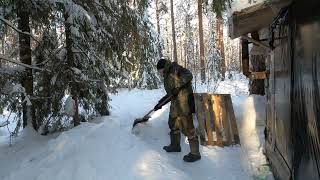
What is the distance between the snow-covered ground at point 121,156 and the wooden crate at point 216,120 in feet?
0.79

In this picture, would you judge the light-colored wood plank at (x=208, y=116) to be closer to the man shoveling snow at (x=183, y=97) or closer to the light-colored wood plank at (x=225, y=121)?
the light-colored wood plank at (x=225, y=121)

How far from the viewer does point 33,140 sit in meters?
8.57

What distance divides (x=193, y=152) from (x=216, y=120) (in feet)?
5.70

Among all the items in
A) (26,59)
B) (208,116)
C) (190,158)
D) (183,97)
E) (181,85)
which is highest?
(26,59)

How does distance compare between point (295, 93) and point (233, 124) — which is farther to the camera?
point (233, 124)

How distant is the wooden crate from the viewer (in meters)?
8.64

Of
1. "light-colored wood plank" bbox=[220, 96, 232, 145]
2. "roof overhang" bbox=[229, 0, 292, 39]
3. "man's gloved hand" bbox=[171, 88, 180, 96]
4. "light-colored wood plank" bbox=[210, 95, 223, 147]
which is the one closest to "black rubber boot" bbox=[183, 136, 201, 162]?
"man's gloved hand" bbox=[171, 88, 180, 96]

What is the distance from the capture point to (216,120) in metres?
9.16

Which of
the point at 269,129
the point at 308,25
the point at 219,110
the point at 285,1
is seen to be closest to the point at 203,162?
the point at 269,129

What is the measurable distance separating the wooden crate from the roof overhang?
1.55 meters

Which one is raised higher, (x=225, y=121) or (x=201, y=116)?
(x=201, y=116)

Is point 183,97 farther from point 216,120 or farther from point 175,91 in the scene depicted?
point 216,120

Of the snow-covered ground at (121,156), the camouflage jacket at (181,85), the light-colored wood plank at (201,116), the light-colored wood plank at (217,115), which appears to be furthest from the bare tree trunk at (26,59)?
the light-colored wood plank at (217,115)

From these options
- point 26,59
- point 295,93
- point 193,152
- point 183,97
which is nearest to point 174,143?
point 193,152
